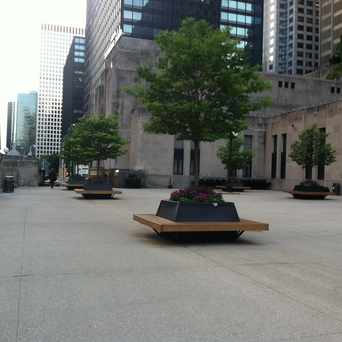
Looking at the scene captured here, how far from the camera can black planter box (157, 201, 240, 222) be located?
10789 mm

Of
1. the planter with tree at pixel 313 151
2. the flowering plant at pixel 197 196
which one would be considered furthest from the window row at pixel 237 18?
the flowering plant at pixel 197 196

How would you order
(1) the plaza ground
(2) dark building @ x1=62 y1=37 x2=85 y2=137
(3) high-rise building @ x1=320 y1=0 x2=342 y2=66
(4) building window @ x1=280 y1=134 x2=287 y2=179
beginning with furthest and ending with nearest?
(2) dark building @ x1=62 y1=37 x2=85 y2=137 → (3) high-rise building @ x1=320 y1=0 x2=342 y2=66 → (4) building window @ x1=280 y1=134 x2=287 y2=179 → (1) the plaza ground

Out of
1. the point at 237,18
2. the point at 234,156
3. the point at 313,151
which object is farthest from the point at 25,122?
the point at 313,151

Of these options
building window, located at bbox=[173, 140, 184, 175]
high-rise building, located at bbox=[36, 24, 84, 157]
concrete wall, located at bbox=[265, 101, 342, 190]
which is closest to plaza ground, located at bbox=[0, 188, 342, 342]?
Result: concrete wall, located at bbox=[265, 101, 342, 190]

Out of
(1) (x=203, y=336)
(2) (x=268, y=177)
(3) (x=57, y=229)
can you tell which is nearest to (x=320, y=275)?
(1) (x=203, y=336)

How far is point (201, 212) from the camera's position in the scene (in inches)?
429

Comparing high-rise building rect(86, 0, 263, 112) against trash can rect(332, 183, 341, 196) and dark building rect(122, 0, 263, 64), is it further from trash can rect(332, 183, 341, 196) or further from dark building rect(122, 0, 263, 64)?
trash can rect(332, 183, 341, 196)

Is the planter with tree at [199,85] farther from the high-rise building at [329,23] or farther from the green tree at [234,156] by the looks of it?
the high-rise building at [329,23]

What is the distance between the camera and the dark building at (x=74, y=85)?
153700 mm

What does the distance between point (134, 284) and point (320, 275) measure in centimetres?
294

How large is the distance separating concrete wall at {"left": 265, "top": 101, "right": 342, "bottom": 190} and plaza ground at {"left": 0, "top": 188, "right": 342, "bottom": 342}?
33546 millimetres

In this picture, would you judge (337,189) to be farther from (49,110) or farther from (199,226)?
(49,110)

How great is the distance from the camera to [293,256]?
9086 mm

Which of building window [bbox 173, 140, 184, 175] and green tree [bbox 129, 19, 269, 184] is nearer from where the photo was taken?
green tree [bbox 129, 19, 269, 184]
